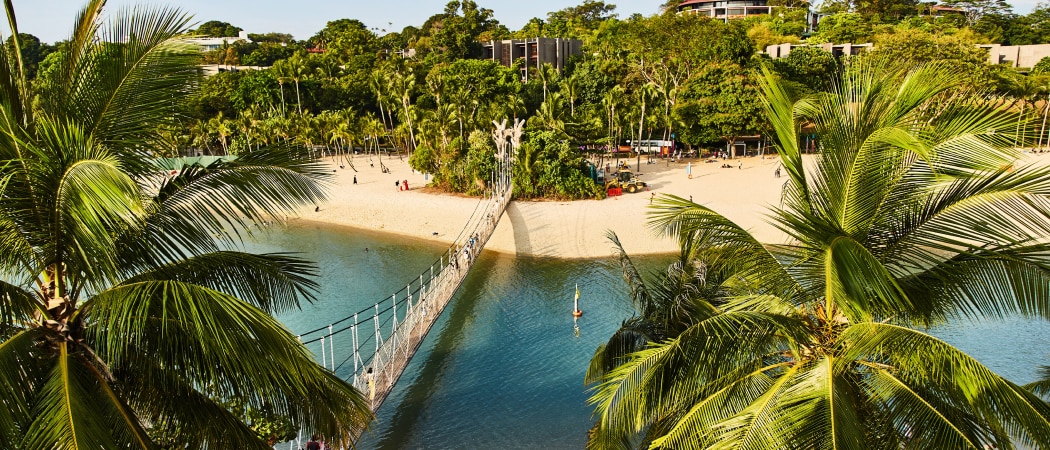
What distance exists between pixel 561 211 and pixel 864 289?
76.8 ft

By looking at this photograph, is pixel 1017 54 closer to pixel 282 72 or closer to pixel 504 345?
pixel 282 72

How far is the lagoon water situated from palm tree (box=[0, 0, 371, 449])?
309 inches

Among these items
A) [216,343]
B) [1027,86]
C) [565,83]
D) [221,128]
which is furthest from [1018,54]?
[216,343]

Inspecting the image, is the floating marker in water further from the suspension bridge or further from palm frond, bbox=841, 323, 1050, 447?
palm frond, bbox=841, 323, 1050, 447

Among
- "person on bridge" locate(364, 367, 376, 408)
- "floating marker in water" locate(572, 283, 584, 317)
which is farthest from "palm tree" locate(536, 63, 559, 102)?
"person on bridge" locate(364, 367, 376, 408)

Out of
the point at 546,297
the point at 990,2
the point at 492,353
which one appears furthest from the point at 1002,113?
the point at 990,2

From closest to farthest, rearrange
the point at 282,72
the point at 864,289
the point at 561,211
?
the point at 864,289
the point at 561,211
the point at 282,72

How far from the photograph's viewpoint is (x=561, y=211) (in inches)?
1099

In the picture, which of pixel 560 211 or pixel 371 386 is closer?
pixel 371 386

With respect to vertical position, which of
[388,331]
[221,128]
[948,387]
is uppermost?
[221,128]

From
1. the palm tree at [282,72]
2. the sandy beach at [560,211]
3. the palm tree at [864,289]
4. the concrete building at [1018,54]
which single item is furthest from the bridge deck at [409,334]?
the concrete building at [1018,54]

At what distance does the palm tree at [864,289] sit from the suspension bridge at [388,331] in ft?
14.8

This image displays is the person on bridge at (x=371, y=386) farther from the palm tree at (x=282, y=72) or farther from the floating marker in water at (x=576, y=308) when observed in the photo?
the palm tree at (x=282, y=72)

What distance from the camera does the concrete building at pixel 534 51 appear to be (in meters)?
55.6
